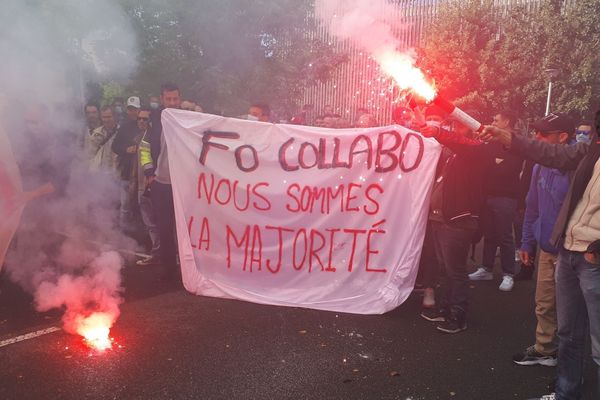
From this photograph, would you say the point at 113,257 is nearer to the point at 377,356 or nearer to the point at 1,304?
the point at 1,304

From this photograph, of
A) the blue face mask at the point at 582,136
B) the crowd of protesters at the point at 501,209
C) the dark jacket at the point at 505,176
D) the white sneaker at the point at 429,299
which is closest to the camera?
the crowd of protesters at the point at 501,209

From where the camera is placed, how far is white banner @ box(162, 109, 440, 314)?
4504 millimetres

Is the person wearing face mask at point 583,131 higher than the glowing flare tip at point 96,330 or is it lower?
higher

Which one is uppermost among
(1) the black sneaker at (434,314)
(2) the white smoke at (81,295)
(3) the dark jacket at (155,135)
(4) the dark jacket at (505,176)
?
(3) the dark jacket at (155,135)

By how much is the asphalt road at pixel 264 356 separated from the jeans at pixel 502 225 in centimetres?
100

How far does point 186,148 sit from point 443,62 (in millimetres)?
13216

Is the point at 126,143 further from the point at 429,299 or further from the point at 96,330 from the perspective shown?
the point at 429,299

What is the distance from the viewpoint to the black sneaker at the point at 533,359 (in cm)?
359

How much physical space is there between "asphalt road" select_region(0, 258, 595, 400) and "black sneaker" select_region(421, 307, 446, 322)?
111mm

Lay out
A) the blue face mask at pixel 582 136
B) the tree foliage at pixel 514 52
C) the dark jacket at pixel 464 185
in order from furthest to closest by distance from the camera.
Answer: the tree foliage at pixel 514 52 → the blue face mask at pixel 582 136 → the dark jacket at pixel 464 185

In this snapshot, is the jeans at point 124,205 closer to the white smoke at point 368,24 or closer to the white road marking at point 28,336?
the white road marking at point 28,336

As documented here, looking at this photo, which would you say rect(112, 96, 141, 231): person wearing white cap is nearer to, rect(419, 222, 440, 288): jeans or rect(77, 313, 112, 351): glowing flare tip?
rect(77, 313, 112, 351): glowing flare tip

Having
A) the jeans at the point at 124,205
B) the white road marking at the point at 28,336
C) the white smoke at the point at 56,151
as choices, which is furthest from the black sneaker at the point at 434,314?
the jeans at the point at 124,205

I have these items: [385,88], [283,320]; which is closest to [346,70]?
[385,88]
